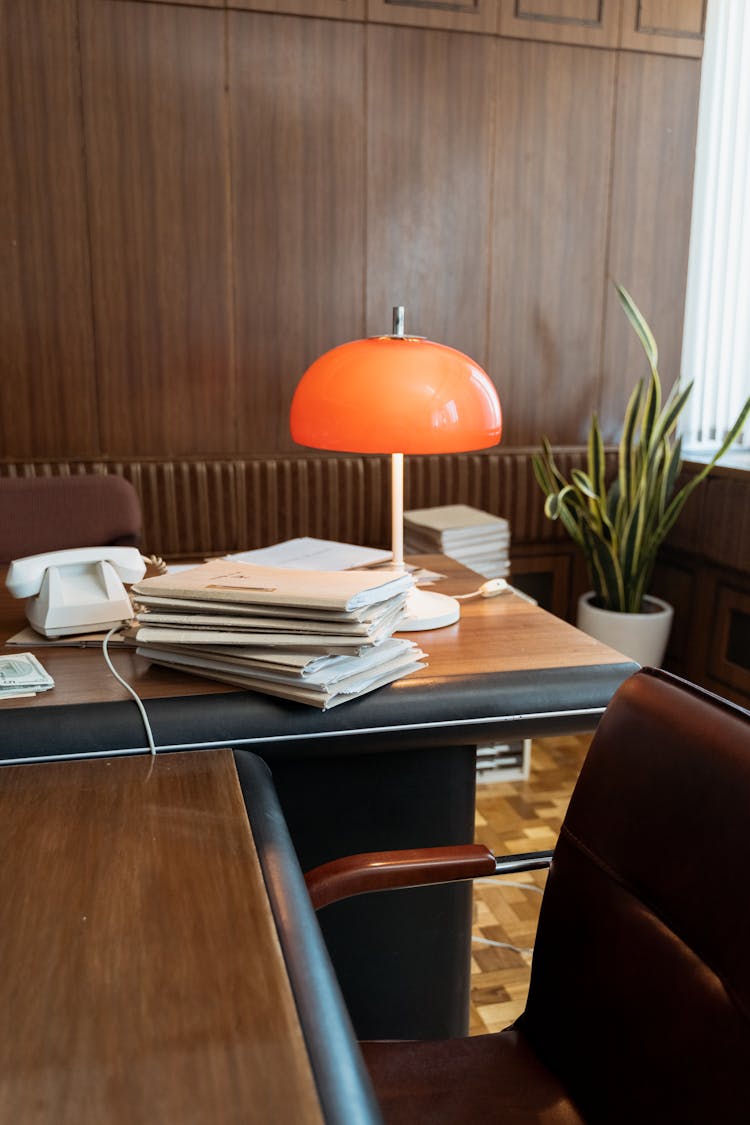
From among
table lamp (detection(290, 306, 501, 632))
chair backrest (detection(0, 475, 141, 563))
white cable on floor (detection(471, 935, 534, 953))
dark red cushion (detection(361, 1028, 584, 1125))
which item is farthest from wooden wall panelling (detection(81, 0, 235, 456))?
dark red cushion (detection(361, 1028, 584, 1125))

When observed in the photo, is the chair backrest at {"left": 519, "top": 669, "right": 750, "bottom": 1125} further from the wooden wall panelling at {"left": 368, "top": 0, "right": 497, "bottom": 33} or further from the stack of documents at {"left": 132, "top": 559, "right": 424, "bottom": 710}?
the wooden wall panelling at {"left": 368, "top": 0, "right": 497, "bottom": 33}

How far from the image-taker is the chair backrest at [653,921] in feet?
2.16

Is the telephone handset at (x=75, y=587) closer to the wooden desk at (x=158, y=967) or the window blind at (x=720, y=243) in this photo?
the wooden desk at (x=158, y=967)

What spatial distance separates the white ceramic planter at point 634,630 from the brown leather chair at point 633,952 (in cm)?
207

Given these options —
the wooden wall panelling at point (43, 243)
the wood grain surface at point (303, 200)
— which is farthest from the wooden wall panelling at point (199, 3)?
the wooden wall panelling at point (43, 243)

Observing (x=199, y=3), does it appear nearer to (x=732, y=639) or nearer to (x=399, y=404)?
(x=399, y=404)

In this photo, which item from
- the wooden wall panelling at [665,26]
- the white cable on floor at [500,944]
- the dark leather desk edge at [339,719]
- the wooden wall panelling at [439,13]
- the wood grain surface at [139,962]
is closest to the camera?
the wood grain surface at [139,962]

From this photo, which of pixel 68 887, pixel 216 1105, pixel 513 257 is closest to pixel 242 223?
pixel 513 257

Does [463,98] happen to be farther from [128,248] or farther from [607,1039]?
[607,1039]

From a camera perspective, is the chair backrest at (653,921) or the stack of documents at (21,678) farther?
the stack of documents at (21,678)

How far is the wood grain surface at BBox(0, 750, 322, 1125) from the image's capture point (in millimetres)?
491

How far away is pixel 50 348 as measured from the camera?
277cm

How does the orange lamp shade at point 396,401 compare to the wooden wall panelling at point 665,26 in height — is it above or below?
below

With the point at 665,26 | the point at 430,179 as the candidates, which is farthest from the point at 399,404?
the point at 665,26
